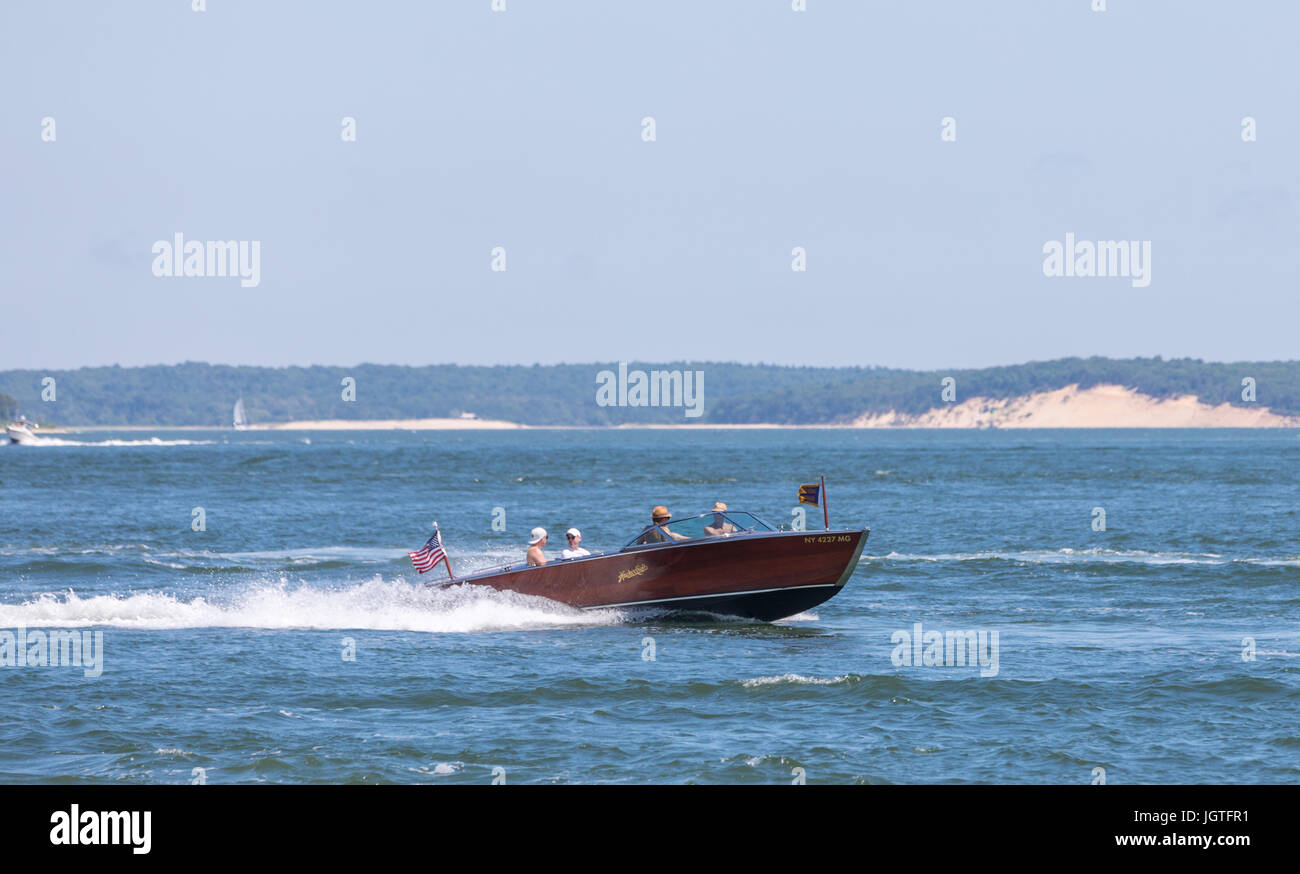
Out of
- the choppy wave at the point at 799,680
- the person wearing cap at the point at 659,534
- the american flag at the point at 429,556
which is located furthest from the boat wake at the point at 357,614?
the choppy wave at the point at 799,680

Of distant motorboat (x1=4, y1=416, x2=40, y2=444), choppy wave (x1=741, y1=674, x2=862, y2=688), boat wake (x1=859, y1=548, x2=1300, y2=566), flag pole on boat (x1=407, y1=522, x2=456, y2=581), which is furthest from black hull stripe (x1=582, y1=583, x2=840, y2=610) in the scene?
distant motorboat (x1=4, y1=416, x2=40, y2=444)

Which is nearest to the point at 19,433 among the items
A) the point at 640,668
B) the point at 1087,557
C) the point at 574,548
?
the point at 1087,557

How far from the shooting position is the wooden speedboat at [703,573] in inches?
906

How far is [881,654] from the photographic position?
2002 centimetres

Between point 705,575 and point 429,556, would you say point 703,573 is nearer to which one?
point 705,575

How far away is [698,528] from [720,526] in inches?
14.5

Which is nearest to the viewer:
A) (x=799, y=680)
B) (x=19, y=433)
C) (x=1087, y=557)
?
(x=799, y=680)

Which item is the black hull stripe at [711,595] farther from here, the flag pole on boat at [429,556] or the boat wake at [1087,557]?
the boat wake at [1087,557]

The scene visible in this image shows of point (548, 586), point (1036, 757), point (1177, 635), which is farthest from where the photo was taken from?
point (548, 586)

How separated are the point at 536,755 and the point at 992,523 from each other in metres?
34.5

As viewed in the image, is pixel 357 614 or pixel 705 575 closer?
pixel 705 575

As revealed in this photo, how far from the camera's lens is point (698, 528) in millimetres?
23438
